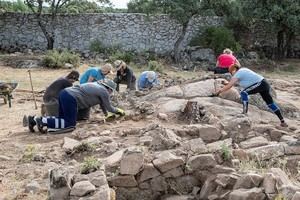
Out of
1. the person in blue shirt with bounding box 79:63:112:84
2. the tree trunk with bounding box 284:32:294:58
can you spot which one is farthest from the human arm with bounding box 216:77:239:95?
the tree trunk with bounding box 284:32:294:58

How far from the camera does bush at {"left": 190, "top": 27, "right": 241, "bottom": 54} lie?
2277cm

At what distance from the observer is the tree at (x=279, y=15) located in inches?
849

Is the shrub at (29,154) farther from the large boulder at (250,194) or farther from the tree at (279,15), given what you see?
the tree at (279,15)

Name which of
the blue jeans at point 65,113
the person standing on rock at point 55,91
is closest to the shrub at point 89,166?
the blue jeans at point 65,113

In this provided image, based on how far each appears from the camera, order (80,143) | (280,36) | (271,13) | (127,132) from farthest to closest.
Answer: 1. (280,36)
2. (271,13)
3. (127,132)
4. (80,143)

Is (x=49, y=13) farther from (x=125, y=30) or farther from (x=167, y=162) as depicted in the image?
(x=167, y=162)

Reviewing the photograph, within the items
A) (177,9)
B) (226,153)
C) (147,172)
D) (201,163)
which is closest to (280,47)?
(177,9)

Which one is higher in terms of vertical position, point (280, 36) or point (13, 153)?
point (280, 36)

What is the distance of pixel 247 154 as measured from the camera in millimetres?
6941

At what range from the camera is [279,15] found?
71.9 feet

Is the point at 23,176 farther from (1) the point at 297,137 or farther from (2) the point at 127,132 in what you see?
(1) the point at 297,137

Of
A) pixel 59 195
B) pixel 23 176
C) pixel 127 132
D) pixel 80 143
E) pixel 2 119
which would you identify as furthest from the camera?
pixel 2 119

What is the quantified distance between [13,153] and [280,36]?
59.3 ft

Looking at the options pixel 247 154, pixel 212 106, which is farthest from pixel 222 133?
pixel 212 106
